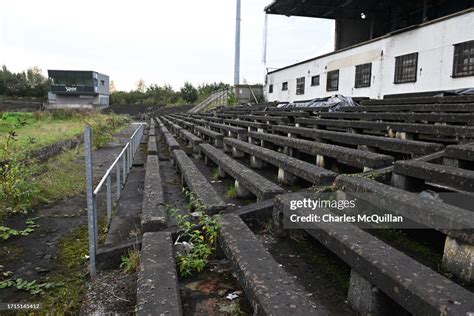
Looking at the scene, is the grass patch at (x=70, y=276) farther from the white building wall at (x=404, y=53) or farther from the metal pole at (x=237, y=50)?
the metal pole at (x=237, y=50)

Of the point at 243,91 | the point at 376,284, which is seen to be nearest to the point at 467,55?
the point at 376,284

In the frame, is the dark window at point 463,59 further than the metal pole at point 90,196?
Yes

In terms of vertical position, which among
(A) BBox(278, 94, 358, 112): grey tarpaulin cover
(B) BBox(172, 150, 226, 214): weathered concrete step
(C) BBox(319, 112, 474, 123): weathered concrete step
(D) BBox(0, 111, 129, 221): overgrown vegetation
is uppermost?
(A) BBox(278, 94, 358, 112): grey tarpaulin cover

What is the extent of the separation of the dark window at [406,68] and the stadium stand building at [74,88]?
56.7m

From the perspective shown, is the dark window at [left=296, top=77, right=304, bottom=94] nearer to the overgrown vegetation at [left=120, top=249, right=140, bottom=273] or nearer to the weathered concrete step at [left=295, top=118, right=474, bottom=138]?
the weathered concrete step at [left=295, top=118, right=474, bottom=138]

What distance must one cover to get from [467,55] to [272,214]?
32.1 feet

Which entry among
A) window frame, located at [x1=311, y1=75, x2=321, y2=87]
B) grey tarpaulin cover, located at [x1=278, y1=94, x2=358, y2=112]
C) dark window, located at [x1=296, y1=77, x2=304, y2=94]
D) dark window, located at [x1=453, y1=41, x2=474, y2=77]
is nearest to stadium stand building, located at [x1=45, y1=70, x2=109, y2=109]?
dark window, located at [x1=296, y1=77, x2=304, y2=94]

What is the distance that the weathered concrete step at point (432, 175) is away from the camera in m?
2.28

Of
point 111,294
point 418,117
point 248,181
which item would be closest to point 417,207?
point 248,181

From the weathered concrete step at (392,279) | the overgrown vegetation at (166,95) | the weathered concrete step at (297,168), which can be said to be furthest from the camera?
the overgrown vegetation at (166,95)

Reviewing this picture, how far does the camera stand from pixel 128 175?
19.6 ft

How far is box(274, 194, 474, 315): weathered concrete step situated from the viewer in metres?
1.30

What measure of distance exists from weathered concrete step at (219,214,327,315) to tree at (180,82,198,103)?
154 ft

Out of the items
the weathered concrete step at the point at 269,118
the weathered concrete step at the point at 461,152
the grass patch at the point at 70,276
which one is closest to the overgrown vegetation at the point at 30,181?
the grass patch at the point at 70,276
